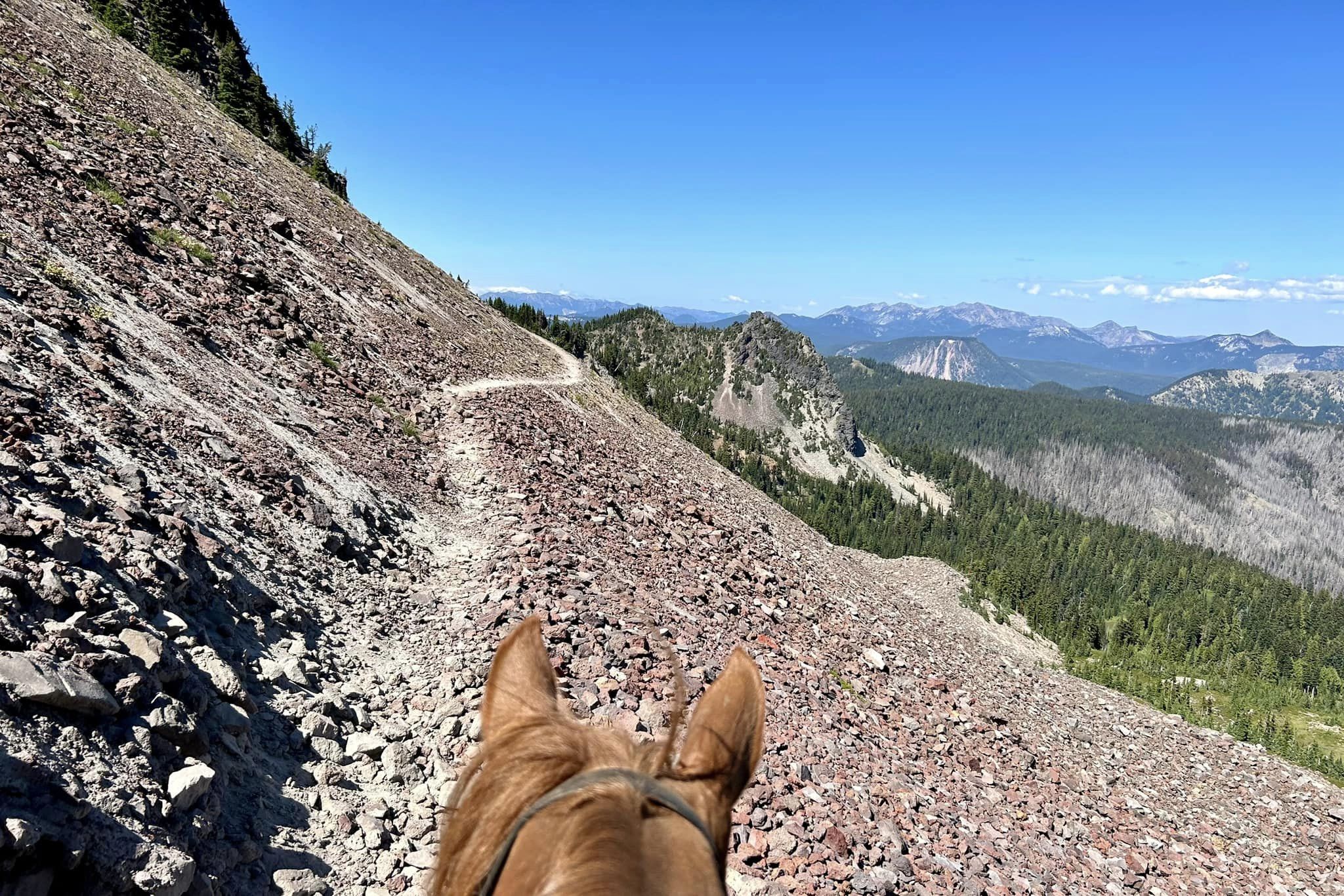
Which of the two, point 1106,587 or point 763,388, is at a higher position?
point 763,388


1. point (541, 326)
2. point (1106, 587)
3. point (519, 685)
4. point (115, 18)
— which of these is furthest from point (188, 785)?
point (1106, 587)

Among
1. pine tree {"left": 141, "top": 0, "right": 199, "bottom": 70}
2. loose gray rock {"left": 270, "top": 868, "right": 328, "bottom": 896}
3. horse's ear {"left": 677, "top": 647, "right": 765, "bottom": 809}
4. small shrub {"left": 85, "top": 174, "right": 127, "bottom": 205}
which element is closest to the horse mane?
horse's ear {"left": 677, "top": 647, "right": 765, "bottom": 809}

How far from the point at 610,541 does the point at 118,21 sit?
4587cm

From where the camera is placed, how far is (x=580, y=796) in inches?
51.3

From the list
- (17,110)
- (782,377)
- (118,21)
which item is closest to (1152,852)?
(17,110)

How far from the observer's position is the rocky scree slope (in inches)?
166

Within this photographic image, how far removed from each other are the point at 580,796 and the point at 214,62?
59888 mm

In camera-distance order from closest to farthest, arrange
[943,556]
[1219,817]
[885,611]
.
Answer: [1219,817] → [885,611] → [943,556]

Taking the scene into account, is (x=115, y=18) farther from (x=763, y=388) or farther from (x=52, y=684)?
(x=763, y=388)

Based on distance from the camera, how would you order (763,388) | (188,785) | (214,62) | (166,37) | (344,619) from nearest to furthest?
1. (188,785)
2. (344,619)
3. (166,37)
4. (214,62)
5. (763,388)

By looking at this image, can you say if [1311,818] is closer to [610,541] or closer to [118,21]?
[610,541]

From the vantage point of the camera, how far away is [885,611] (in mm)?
22266

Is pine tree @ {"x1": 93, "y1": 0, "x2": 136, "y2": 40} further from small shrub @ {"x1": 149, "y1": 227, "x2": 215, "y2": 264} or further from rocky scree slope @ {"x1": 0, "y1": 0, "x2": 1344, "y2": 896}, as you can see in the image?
small shrub @ {"x1": 149, "y1": 227, "x2": 215, "y2": 264}

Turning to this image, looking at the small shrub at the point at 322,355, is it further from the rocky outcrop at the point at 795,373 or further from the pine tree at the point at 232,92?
the rocky outcrop at the point at 795,373
